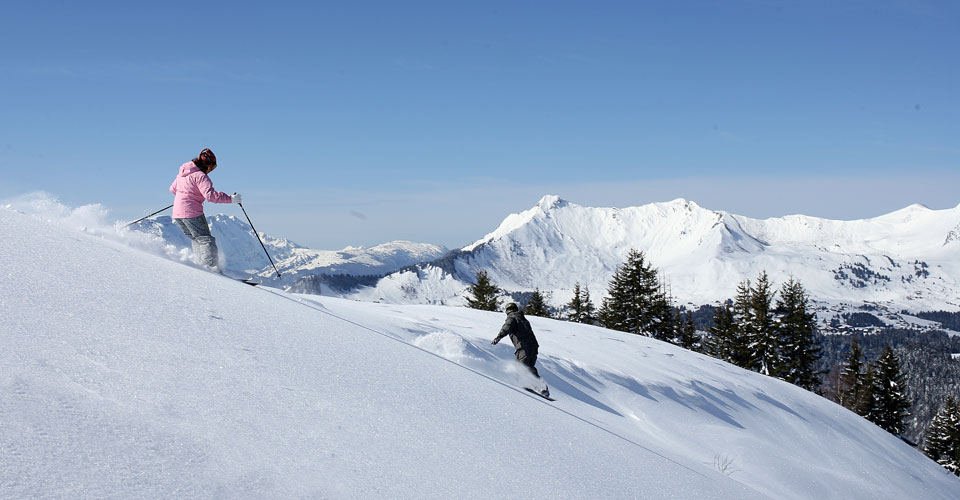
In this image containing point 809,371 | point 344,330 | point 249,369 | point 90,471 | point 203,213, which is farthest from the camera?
point 809,371

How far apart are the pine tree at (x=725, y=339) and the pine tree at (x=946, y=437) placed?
64.0ft

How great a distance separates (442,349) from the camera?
10891 mm

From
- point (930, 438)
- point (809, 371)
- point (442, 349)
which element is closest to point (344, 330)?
point (442, 349)

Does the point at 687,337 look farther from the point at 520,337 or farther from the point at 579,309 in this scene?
the point at 520,337

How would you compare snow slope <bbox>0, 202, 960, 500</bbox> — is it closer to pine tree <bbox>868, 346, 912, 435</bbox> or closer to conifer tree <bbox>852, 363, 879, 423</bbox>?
conifer tree <bbox>852, 363, 879, 423</bbox>

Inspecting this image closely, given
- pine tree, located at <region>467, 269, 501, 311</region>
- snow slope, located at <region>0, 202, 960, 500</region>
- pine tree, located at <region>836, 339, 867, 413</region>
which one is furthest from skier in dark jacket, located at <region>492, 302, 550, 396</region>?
pine tree, located at <region>836, 339, 867, 413</region>

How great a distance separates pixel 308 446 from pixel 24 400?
202 centimetres

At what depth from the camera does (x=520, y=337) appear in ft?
37.3

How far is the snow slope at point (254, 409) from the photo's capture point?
3.62 m

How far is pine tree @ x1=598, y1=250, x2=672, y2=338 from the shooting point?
46.8m

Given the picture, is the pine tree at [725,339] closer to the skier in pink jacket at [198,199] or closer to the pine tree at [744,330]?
the pine tree at [744,330]

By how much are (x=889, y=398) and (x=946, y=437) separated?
9.32m

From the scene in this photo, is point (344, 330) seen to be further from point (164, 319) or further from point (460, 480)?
point (460, 480)

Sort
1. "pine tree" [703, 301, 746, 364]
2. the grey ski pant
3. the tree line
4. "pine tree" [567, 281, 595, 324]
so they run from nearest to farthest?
the grey ski pant < the tree line < "pine tree" [703, 301, 746, 364] < "pine tree" [567, 281, 595, 324]
